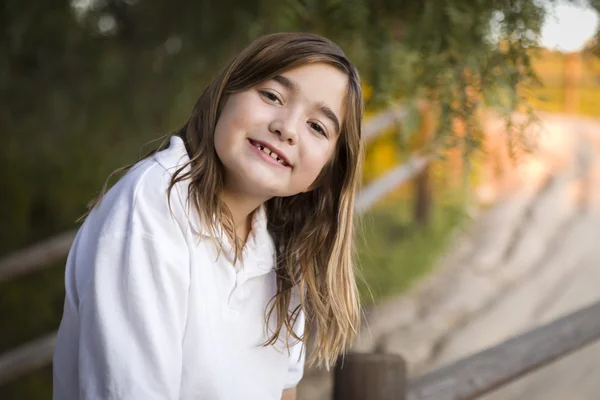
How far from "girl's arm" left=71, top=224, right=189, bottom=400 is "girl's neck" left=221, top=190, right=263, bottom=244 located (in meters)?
0.23

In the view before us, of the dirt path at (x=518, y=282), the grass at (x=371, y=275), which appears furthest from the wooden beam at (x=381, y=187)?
the dirt path at (x=518, y=282)

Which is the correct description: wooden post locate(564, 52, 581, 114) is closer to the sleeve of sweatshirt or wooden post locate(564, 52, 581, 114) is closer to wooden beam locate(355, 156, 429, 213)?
wooden beam locate(355, 156, 429, 213)

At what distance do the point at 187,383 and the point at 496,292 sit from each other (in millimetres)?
4107

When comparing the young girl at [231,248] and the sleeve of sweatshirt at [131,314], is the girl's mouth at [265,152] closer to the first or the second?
the young girl at [231,248]

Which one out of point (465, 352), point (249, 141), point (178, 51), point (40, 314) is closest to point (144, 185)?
point (249, 141)


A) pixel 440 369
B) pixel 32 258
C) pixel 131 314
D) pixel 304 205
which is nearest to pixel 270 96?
pixel 304 205

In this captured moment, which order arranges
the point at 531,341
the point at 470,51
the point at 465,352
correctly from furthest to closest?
the point at 465,352
the point at 531,341
the point at 470,51

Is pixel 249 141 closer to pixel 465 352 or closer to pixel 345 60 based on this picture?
pixel 345 60

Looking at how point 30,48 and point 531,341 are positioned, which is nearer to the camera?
point 531,341

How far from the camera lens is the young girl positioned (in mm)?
1071

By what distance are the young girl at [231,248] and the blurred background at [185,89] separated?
168 mm

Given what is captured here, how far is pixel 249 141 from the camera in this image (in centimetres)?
125

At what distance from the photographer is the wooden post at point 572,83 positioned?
7.59 metres

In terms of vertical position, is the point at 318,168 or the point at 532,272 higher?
the point at 318,168
